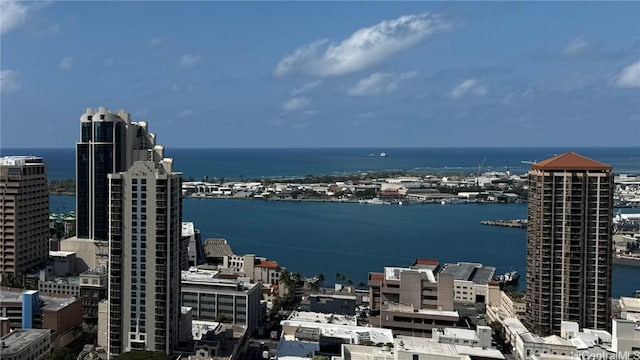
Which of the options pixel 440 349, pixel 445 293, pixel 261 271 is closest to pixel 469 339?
pixel 440 349

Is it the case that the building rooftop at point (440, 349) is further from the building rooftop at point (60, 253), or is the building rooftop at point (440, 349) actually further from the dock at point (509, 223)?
the dock at point (509, 223)

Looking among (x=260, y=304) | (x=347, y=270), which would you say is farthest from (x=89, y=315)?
(x=347, y=270)

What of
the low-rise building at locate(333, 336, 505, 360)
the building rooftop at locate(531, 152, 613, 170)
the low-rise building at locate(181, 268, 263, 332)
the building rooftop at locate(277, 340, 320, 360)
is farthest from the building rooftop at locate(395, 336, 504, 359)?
the low-rise building at locate(181, 268, 263, 332)

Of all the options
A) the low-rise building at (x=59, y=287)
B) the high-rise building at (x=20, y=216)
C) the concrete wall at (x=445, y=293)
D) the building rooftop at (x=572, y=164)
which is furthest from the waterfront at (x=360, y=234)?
the high-rise building at (x=20, y=216)

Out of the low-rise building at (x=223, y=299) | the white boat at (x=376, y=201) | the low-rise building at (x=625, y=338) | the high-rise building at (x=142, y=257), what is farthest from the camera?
the white boat at (x=376, y=201)

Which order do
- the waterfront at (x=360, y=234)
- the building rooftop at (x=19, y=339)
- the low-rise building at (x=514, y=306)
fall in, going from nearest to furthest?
1. the building rooftop at (x=19, y=339)
2. the low-rise building at (x=514, y=306)
3. the waterfront at (x=360, y=234)

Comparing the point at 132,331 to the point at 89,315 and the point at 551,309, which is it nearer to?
the point at 89,315

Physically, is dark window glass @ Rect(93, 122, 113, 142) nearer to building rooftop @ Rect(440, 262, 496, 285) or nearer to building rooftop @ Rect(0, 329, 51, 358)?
building rooftop @ Rect(0, 329, 51, 358)

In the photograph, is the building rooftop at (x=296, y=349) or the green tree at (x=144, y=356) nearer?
the green tree at (x=144, y=356)
